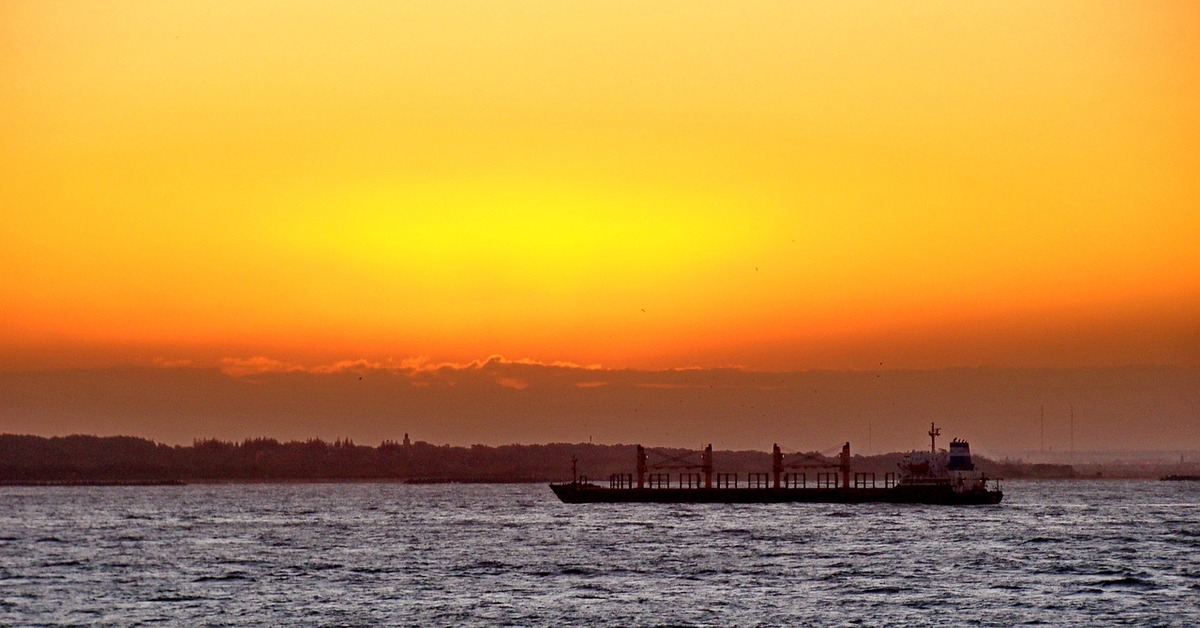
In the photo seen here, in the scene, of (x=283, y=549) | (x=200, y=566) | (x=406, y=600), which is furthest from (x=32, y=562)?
(x=406, y=600)

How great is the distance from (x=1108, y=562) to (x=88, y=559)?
233 feet

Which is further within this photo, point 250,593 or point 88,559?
point 88,559

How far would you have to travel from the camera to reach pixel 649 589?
8312 centimetres

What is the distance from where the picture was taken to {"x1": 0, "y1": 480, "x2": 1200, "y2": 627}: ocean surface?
72312mm

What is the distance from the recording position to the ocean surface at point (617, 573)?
72.3m

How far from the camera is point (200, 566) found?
101 metres

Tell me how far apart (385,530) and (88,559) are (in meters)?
43.0

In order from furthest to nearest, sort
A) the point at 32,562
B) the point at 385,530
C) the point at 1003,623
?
the point at 385,530 → the point at 32,562 → the point at 1003,623

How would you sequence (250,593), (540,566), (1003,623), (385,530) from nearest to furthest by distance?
(1003,623) → (250,593) → (540,566) → (385,530)

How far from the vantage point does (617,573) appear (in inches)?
3634

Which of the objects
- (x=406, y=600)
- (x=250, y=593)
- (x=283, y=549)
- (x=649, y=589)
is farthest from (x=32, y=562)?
(x=649, y=589)

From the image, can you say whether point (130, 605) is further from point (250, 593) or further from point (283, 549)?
point (283, 549)

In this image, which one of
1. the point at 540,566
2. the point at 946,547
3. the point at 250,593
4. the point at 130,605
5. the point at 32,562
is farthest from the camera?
A: the point at 946,547

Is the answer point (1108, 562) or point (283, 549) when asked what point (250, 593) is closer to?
point (283, 549)
